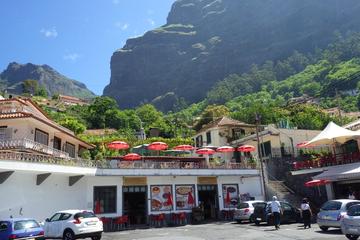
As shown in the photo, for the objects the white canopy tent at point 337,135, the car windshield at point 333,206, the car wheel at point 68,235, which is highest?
the white canopy tent at point 337,135

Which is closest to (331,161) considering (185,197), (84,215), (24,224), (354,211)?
(185,197)

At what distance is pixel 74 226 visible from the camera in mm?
17359

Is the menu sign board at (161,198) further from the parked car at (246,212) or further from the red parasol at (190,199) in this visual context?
the parked car at (246,212)

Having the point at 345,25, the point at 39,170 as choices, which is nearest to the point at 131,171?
the point at 39,170

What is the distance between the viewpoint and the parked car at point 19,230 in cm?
1559

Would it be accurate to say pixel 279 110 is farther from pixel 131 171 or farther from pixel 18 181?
pixel 18 181

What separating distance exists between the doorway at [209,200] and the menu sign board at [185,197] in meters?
1.05

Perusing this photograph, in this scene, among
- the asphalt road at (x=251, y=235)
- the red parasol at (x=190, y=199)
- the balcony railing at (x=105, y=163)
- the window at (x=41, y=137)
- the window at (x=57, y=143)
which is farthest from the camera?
the window at (x=57, y=143)

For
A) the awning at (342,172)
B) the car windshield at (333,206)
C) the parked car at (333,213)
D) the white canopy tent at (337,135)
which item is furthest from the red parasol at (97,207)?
the white canopy tent at (337,135)

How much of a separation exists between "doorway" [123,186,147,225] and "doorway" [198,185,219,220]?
517 cm

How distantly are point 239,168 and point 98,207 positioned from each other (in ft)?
42.1

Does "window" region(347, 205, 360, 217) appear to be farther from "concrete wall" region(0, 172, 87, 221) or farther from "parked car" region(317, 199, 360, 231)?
"concrete wall" region(0, 172, 87, 221)

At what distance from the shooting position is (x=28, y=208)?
81.5 feet

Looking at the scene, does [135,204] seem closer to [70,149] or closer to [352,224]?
[70,149]
